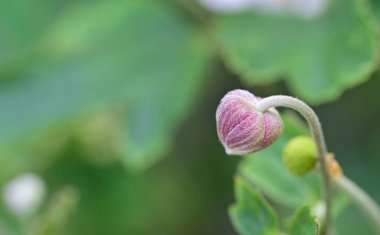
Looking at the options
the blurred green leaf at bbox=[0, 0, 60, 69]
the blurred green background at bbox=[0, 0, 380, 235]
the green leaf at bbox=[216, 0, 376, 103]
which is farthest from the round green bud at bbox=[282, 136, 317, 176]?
the blurred green leaf at bbox=[0, 0, 60, 69]

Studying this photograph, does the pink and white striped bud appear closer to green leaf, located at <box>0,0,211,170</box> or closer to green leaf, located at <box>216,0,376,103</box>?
green leaf, located at <box>216,0,376,103</box>

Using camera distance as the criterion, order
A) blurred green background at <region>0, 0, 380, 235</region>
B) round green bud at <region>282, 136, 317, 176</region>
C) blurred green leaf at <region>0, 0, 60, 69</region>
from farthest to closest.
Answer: blurred green leaf at <region>0, 0, 60, 69</region>
blurred green background at <region>0, 0, 380, 235</region>
round green bud at <region>282, 136, 317, 176</region>

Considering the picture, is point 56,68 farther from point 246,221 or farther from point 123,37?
point 246,221

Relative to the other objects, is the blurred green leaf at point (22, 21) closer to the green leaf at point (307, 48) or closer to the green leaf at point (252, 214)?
the green leaf at point (307, 48)

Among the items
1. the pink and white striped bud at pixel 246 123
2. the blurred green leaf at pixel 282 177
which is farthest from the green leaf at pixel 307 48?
the pink and white striped bud at pixel 246 123

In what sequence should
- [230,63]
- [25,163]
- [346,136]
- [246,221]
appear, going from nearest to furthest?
1. [246,221]
2. [230,63]
3. [346,136]
4. [25,163]

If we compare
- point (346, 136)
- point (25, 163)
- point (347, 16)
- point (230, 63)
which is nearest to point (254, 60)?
point (230, 63)
